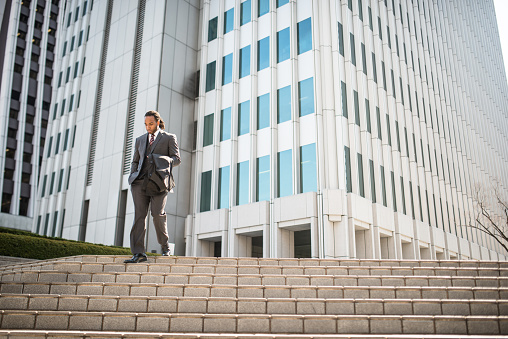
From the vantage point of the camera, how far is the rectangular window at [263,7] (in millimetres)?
24734

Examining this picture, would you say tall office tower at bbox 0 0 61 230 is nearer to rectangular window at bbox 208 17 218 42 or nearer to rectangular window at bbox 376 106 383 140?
rectangular window at bbox 208 17 218 42

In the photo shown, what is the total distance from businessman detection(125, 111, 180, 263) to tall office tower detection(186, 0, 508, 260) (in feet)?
38.0

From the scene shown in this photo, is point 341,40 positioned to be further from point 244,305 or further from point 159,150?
point 244,305

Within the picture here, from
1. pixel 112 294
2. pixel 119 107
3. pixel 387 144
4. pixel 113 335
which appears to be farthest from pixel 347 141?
pixel 113 335

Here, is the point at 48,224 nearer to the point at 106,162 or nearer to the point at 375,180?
the point at 106,162

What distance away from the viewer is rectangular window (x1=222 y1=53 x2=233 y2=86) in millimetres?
25517

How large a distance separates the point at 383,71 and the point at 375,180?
24.9ft

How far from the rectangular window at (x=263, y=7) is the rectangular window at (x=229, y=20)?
1.91 metres

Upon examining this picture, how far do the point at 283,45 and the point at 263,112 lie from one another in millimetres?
3727

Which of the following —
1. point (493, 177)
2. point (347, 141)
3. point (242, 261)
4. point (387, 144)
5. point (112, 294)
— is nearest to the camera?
point (112, 294)

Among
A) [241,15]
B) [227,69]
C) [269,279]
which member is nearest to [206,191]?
[227,69]

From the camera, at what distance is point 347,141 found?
21.2 metres

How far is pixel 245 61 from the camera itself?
81.9 ft

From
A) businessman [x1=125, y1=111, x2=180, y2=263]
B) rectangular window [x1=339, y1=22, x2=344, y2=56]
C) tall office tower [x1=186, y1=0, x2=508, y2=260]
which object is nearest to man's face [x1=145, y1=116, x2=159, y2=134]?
businessman [x1=125, y1=111, x2=180, y2=263]
